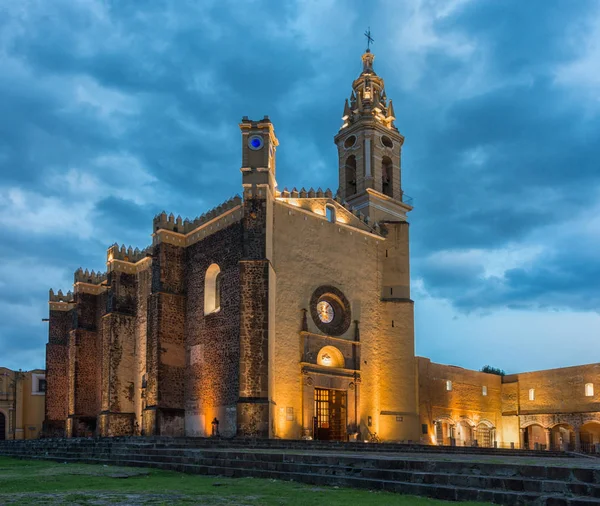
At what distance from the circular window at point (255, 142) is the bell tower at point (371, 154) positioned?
8.51m

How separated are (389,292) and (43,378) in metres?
27.7

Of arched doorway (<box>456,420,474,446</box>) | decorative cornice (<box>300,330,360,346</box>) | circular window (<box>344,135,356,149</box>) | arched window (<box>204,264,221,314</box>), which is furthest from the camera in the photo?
arched doorway (<box>456,420,474,446</box>)

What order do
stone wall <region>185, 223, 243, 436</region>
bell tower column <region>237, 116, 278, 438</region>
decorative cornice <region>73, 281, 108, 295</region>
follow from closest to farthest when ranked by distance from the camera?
bell tower column <region>237, 116, 278, 438</region>, stone wall <region>185, 223, 243, 436</region>, decorative cornice <region>73, 281, 108, 295</region>

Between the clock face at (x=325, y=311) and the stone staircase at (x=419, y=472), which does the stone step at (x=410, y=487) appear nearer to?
the stone staircase at (x=419, y=472)

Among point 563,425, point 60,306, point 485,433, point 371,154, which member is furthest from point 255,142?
point 563,425

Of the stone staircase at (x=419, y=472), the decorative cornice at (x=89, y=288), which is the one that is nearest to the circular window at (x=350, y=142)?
Answer: the decorative cornice at (x=89, y=288)

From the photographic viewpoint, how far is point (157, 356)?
28469 mm

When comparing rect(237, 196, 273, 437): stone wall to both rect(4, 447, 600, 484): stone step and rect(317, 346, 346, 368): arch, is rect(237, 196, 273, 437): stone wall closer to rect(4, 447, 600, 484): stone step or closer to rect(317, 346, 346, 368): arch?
rect(317, 346, 346, 368): arch

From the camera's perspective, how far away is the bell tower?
113ft

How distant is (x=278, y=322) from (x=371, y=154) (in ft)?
41.7

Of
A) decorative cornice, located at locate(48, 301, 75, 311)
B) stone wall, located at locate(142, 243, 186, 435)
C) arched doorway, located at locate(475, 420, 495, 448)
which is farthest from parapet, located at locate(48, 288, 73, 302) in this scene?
arched doorway, located at locate(475, 420, 495, 448)

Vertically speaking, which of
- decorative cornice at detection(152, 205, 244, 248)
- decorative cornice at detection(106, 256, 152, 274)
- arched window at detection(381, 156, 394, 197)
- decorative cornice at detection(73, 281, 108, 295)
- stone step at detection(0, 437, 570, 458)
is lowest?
stone step at detection(0, 437, 570, 458)

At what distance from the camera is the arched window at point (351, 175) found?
35.8 meters

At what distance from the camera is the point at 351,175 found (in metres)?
36.4
